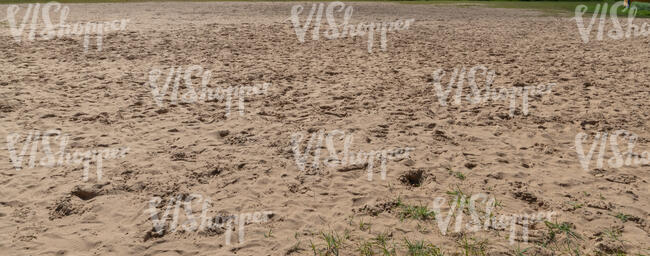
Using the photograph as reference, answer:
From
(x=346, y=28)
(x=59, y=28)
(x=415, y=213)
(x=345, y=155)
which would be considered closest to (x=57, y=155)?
(x=345, y=155)

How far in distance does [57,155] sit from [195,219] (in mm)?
2908

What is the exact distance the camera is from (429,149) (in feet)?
23.6

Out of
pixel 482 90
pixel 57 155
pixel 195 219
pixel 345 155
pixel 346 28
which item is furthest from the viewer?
pixel 346 28

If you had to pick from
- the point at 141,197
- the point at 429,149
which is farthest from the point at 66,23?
the point at 429,149

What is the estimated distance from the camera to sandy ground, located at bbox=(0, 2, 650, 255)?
507cm

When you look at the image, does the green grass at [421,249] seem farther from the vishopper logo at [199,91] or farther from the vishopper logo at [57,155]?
the vishopper logo at [199,91]

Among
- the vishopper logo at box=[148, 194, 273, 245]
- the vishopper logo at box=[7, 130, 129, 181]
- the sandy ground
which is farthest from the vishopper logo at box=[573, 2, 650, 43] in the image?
the vishopper logo at box=[7, 130, 129, 181]

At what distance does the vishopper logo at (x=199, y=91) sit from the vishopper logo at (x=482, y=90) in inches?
148

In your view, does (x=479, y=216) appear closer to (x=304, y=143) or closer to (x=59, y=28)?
(x=304, y=143)

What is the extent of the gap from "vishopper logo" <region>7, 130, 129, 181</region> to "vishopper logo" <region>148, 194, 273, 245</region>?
4.32 feet

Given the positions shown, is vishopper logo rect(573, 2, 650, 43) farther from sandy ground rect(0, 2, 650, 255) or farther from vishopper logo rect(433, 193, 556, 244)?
vishopper logo rect(433, 193, 556, 244)

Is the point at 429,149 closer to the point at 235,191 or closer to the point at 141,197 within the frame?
the point at 235,191

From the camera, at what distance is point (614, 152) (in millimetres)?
7113

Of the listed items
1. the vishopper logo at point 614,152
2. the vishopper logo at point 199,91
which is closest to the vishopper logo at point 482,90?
the vishopper logo at point 614,152
